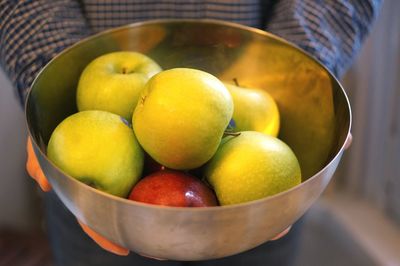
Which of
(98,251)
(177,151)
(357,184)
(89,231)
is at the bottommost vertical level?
(357,184)

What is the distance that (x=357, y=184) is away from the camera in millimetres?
1076

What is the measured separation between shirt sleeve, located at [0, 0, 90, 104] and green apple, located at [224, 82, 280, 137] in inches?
8.4

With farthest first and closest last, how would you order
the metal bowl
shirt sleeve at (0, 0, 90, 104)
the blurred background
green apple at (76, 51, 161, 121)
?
the blurred background
shirt sleeve at (0, 0, 90, 104)
green apple at (76, 51, 161, 121)
the metal bowl

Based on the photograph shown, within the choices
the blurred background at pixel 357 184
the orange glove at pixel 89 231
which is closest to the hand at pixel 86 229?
the orange glove at pixel 89 231

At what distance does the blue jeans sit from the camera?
550 mm

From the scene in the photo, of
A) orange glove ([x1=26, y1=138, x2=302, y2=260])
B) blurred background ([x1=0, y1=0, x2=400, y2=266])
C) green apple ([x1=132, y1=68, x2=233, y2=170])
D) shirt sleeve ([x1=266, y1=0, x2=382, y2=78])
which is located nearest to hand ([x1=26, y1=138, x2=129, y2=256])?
orange glove ([x1=26, y1=138, x2=302, y2=260])

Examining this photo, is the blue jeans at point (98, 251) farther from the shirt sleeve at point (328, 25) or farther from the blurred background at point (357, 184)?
the blurred background at point (357, 184)

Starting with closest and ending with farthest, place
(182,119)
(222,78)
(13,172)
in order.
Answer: (182,119) < (222,78) < (13,172)

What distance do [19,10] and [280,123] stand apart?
1.02 ft

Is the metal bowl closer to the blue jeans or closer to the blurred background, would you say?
the blue jeans

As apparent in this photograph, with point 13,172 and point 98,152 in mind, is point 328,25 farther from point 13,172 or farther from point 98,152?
point 13,172

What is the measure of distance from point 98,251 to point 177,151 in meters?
0.26

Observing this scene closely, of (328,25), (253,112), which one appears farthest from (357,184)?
(253,112)

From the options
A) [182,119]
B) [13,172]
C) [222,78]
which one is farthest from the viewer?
[13,172]
